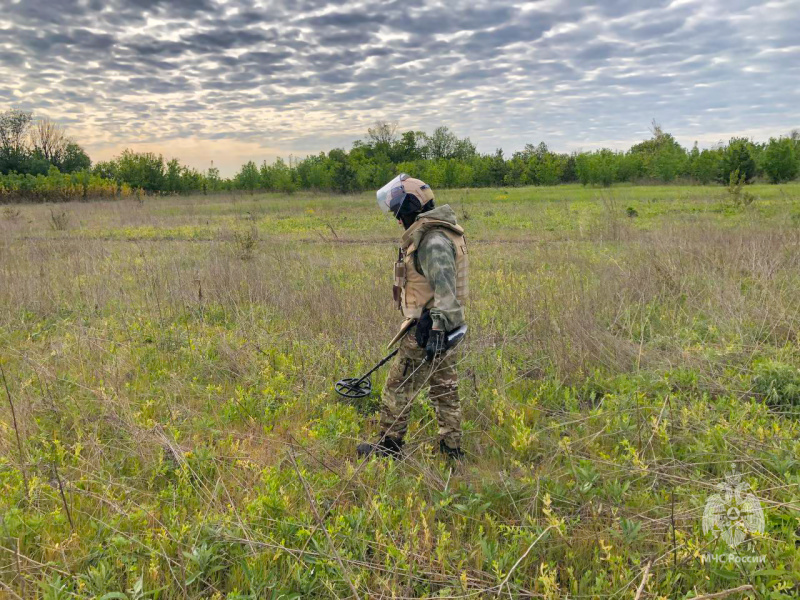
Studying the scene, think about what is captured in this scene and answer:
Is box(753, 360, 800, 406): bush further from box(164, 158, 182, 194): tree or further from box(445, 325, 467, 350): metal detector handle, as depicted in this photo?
box(164, 158, 182, 194): tree

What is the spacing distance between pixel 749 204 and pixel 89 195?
41.0 m

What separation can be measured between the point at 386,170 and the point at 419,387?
41.3m

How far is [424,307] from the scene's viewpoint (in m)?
3.48

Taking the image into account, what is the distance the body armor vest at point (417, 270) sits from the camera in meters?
3.36

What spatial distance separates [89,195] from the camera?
36.5 meters

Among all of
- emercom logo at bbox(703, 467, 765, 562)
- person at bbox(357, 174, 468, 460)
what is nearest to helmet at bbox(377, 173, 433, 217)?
person at bbox(357, 174, 468, 460)

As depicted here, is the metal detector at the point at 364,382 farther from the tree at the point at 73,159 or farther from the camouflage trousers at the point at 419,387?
the tree at the point at 73,159

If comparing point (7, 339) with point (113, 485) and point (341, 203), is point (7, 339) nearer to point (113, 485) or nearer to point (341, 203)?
point (113, 485)

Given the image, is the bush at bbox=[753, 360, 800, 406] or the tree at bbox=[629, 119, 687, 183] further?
the tree at bbox=[629, 119, 687, 183]

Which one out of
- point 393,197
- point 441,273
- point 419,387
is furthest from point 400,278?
point 419,387

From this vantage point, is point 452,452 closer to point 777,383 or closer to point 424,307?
point 424,307

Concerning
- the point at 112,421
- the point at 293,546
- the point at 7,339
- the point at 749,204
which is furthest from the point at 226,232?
the point at 749,204

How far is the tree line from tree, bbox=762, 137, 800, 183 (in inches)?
2.5

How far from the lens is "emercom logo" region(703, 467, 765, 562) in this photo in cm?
235
